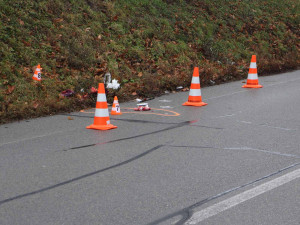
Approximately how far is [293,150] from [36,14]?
9.98 m

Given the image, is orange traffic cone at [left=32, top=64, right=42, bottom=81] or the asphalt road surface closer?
the asphalt road surface

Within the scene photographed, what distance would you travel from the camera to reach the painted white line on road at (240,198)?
4547 mm

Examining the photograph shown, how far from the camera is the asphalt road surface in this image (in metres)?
4.65

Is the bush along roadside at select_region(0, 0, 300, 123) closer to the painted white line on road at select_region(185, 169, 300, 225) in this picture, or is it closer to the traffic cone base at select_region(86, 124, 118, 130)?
the traffic cone base at select_region(86, 124, 118, 130)

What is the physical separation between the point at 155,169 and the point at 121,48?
32.1 feet

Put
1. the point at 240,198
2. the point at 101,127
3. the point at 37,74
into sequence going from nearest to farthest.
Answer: the point at 240,198, the point at 101,127, the point at 37,74

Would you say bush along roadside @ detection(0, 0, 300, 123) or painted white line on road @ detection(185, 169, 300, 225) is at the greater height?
bush along roadside @ detection(0, 0, 300, 123)

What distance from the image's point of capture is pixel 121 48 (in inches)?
608

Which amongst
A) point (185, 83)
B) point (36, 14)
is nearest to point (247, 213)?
point (185, 83)

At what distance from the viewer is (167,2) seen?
2064cm

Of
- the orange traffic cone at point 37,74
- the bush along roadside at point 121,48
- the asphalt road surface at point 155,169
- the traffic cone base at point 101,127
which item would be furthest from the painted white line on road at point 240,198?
the orange traffic cone at point 37,74

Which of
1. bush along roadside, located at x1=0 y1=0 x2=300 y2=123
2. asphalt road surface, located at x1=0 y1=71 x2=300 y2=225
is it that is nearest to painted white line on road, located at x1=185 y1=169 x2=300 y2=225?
asphalt road surface, located at x1=0 y1=71 x2=300 y2=225

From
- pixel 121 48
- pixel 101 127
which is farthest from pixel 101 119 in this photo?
pixel 121 48

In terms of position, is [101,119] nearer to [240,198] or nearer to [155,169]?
[155,169]
